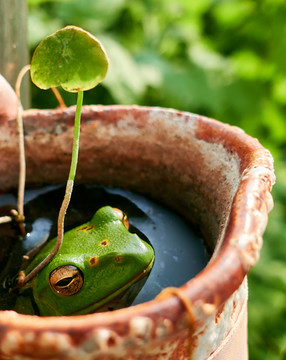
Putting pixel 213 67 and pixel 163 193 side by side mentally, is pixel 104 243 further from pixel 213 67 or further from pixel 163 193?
pixel 213 67

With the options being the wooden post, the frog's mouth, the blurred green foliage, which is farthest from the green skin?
the blurred green foliage

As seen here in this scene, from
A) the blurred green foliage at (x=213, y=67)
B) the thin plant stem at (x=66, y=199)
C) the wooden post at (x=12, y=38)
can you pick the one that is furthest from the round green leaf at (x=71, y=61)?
the blurred green foliage at (x=213, y=67)

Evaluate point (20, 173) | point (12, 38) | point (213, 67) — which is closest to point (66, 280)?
point (20, 173)

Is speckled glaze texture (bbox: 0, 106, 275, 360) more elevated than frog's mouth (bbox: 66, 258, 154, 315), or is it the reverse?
speckled glaze texture (bbox: 0, 106, 275, 360)

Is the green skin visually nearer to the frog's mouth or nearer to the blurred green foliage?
the frog's mouth

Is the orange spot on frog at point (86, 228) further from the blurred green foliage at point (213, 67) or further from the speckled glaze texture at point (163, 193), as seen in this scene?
the blurred green foliage at point (213, 67)

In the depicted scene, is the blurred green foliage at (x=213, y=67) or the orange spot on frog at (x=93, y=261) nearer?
the orange spot on frog at (x=93, y=261)

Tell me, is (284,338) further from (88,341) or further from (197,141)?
(88,341)
